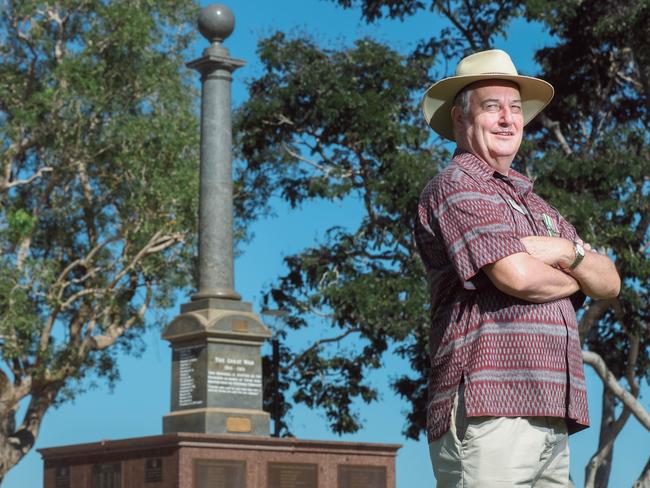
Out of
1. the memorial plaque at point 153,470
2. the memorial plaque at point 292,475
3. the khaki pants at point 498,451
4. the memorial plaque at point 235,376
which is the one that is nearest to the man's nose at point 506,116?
the khaki pants at point 498,451

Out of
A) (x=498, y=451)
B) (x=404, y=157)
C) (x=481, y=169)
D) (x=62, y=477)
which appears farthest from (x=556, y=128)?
(x=498, y=451)

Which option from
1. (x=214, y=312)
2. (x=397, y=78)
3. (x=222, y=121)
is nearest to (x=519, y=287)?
(x=214, y=312)

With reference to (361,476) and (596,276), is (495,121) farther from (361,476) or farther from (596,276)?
(361,476)

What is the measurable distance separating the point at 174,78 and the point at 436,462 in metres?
23.6

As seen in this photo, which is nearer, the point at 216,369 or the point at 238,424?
the point at 238,424

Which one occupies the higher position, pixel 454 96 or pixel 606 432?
pixel 606 432

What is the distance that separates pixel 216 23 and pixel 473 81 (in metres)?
14.6

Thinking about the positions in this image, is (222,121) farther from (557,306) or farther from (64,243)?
(557,306)

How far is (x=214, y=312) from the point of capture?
666 inches

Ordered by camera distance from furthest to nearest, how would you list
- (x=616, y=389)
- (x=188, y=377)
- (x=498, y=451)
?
(x=616, y=389), (x=188, y=377), (x=498, y=451)

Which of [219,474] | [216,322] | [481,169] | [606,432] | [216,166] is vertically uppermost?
[216,166]

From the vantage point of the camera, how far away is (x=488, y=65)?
13.0 ft

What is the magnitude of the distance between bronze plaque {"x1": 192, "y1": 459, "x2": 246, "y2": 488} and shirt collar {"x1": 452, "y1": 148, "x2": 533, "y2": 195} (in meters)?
11.1

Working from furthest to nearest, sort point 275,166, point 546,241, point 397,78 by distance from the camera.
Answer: point 275,166, point 397,78, point 546,241
